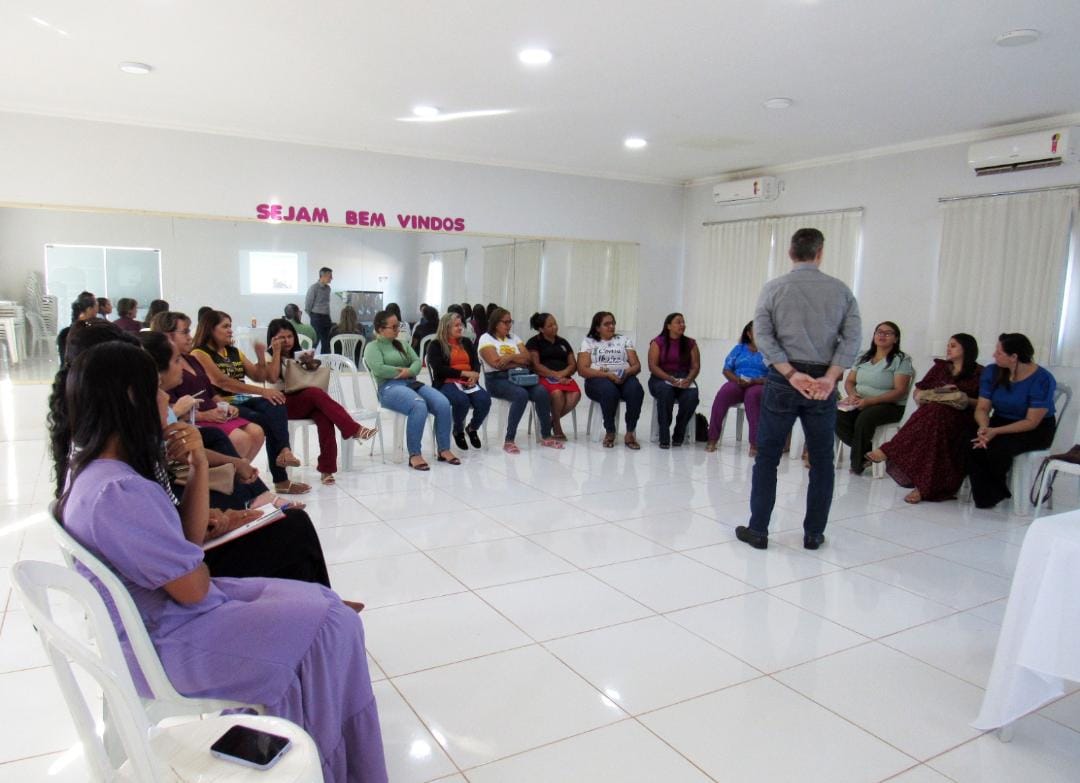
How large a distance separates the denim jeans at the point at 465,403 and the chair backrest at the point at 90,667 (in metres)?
4.33

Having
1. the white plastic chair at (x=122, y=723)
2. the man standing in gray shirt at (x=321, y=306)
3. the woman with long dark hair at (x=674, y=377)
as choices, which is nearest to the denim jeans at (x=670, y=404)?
the woman with long dark hair at (x=674, y=377)

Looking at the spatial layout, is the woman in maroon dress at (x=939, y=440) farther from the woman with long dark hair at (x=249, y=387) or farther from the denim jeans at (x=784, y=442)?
the woman with long dark hair at (x=249, y=387)

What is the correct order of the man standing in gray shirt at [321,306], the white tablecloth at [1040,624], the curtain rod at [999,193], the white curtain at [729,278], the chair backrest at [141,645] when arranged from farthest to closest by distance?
the white curtain at [729,278], the man standing in gray shirt at [321,306], the curtain rod at [999,193], the white tablecloth at [1040,624], the chair backrest at [141,645]

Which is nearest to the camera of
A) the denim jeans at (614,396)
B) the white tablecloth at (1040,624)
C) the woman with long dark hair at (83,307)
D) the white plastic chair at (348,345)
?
the white tablecloth at (1040,624)

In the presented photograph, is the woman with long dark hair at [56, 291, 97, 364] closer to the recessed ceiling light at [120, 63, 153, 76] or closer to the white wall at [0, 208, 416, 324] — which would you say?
the white wall at [0, 208, 416, 324]

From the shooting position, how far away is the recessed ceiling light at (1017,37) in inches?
145

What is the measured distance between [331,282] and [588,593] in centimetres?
456

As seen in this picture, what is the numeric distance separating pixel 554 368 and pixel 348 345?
1971 millimetres

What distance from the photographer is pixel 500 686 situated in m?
2.33

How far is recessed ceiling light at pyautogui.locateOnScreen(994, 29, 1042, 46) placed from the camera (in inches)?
145

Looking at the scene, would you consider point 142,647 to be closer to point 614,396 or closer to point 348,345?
point 614,396

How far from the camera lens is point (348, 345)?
22.3 feet

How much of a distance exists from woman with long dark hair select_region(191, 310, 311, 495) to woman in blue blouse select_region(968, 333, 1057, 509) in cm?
421

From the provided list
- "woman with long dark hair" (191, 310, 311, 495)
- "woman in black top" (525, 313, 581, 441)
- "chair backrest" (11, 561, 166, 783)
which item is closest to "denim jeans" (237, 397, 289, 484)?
"woman with long dark hair" (191, 310, 311, 495)
